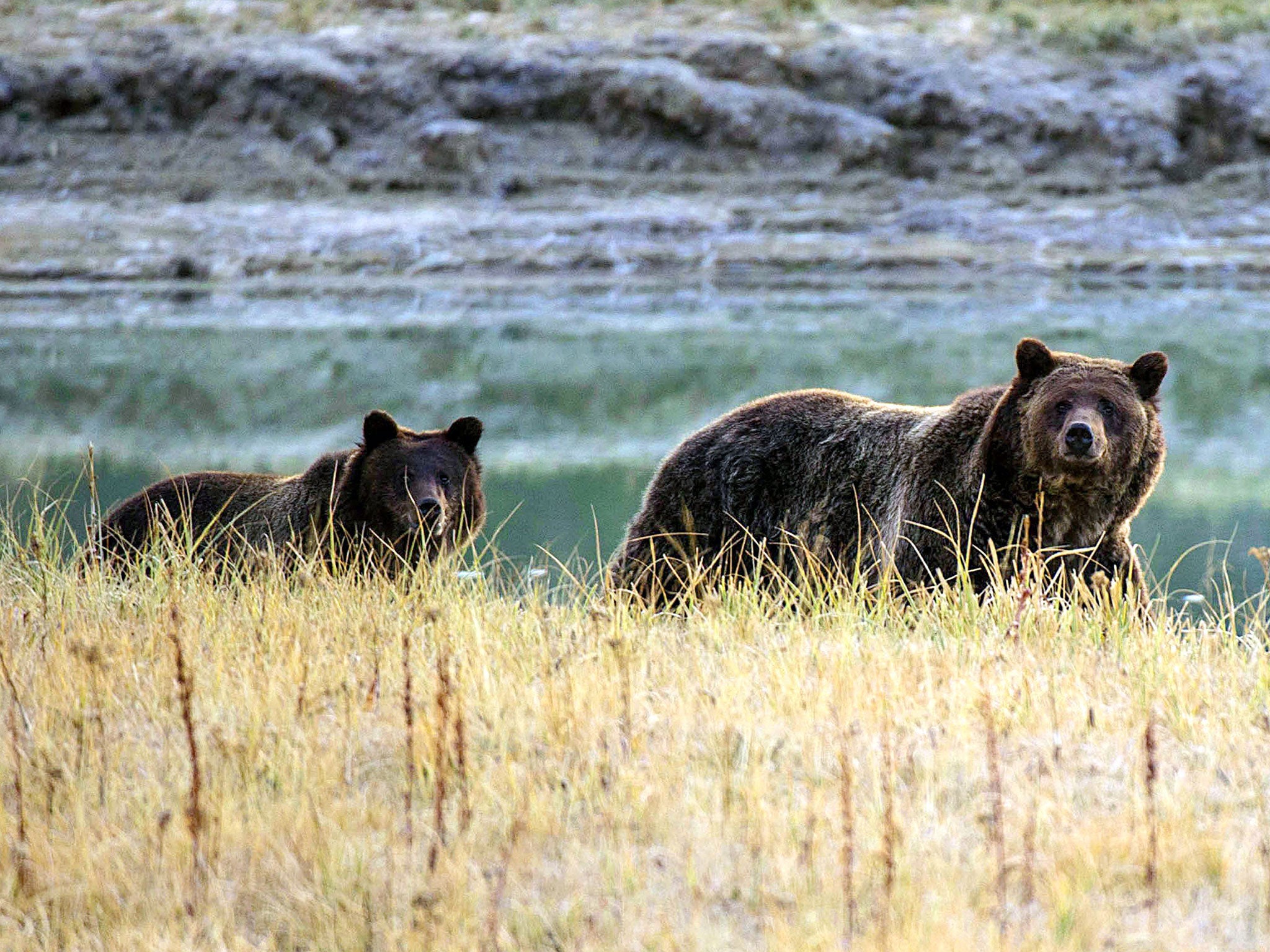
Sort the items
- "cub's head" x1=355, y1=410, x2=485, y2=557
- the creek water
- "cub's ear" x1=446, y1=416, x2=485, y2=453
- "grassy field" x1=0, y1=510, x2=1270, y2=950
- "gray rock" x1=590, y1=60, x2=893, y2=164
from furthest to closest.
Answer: "gray rock" x1=590, y1=60, x2=893, y2=164 < the creek water < "cub's ear" x1=446, y1=416, x2=485, y2=453 < "cub's head" x1=355, y1=410, x2=485, y2=557 < "grassy field" x1=0, y1=510, x2=1270, y2=950

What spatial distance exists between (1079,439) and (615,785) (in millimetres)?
2404

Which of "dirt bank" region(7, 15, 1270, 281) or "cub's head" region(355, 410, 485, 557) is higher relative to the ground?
"dirt bank" region(7, 15, 1270, 281)

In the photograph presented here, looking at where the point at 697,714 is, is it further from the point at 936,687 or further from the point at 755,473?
the point at 755,473

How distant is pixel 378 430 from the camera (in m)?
6.81

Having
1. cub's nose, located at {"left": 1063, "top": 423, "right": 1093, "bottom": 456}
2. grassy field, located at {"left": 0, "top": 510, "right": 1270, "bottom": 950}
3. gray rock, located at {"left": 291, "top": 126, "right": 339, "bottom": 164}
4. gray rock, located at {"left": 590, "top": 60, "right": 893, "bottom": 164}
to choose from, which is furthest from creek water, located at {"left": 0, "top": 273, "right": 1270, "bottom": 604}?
grassy field, located at {"left": 0, "top": 510, "right": 1270, "bottom": 950}

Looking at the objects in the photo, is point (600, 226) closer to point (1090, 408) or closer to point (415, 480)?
point (415, 480)

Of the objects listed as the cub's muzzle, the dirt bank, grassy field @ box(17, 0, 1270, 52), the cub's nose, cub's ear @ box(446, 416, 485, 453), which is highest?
grassy field @ box(17, 0, 1270, 52)

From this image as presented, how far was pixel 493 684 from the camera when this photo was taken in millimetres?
4254

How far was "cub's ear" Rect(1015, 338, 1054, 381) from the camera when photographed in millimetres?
5742

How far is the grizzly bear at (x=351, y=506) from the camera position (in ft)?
21.8

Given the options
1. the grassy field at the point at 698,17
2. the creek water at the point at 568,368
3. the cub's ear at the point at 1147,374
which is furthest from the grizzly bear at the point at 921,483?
the grassy field at the point at 698,17

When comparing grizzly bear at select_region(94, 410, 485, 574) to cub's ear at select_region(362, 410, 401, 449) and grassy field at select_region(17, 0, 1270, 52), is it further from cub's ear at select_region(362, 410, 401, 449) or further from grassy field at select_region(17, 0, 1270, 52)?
grassy field at select_region(17, 0, 1270, 52)

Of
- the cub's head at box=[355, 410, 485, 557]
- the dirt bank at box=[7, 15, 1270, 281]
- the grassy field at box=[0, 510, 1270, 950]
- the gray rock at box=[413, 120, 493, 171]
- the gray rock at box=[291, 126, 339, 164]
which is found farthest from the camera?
the gray rock at box=[291, 126, 339, 164]

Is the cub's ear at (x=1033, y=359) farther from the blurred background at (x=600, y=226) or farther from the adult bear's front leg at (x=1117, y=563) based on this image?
the blurred background at (x=600, y=226)
